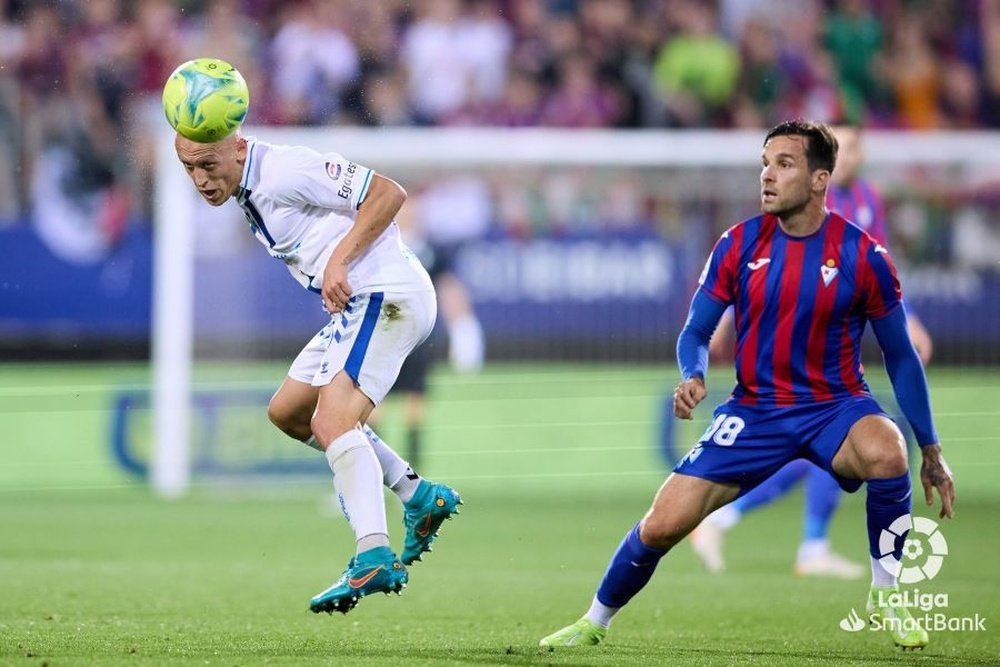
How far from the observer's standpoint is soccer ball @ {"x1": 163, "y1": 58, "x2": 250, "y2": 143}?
6820mm

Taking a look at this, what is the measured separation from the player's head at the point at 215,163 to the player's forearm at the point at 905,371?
258 cm

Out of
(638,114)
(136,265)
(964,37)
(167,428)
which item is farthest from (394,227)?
(964,37)

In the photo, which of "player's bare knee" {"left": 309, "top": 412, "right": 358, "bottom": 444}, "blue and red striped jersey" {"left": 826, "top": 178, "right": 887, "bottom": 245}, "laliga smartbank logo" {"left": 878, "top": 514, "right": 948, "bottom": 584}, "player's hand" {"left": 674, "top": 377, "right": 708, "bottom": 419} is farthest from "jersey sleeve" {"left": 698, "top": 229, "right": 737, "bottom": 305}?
"blue and red striped jersey" {"left": 826, "top": 178, "right": 887, "bottom": 245}

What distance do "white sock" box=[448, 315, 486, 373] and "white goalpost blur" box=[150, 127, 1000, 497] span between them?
1289 mm

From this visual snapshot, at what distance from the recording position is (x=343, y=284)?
6875 mm

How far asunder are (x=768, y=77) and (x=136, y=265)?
240 inches

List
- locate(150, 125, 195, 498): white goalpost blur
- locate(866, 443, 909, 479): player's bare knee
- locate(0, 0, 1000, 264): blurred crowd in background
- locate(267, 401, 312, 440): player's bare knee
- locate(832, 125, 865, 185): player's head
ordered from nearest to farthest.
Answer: locate(866, 443, 909, 479): player's bare knee
locate(267, 401, 312, 440): player's bare knee
locate(832, 125, 865, 185): player's head
locate(150, 125, 195, 498): white goalpost blur
locate(0, 0, 1000, 264): blurred crowd in background

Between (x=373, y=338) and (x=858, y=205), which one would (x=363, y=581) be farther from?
(x=858, y=205)

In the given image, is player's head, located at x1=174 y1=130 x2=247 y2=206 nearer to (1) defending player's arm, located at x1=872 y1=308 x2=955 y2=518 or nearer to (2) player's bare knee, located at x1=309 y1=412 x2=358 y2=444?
(2) player's bare knee, located at x1=309 y1=412 x2=358 y2=444

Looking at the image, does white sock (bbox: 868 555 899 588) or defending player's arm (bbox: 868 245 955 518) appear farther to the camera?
white sock (bbox: 868 555 899 588)

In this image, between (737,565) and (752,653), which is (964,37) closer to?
(737,565)

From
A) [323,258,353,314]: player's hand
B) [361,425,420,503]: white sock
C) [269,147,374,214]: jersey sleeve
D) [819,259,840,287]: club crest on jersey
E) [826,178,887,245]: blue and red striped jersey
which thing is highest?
[269,147,374,214]: jersey sleeve

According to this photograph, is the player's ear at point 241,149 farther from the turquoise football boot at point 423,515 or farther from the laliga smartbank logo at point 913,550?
the laliga smartbank logo at point 913,550

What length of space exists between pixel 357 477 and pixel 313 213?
1.09 metres
